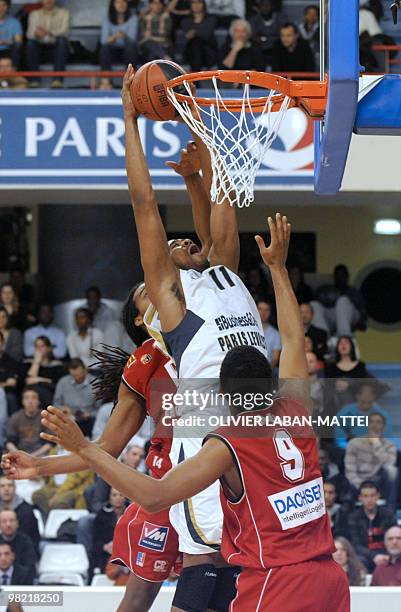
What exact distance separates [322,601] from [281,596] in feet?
0.46

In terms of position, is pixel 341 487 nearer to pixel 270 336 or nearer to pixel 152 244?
pixel 270 336

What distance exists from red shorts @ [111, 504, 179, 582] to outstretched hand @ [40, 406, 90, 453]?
56.8 inches

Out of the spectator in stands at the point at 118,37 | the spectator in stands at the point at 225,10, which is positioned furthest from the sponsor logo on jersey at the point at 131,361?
the spectator in stands at the point at 225,10

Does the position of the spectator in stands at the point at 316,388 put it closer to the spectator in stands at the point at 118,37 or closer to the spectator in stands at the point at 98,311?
the spectator in stands at the point at 98,311

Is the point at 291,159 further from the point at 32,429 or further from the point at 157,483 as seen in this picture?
the point at 157,483

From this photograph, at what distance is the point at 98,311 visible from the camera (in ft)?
36.5

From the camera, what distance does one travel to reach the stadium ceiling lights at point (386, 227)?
13.8m

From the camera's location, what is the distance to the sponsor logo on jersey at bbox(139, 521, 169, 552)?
15.7 feet

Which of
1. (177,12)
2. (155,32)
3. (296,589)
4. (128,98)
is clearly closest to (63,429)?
(296,589)

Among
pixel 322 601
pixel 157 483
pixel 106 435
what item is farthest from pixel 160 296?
pixel 322 601

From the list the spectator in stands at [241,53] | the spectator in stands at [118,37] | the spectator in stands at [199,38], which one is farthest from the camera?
the spectator in stands at [118,37]

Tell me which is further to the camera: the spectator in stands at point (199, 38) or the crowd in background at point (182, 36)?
the spectator in stands at point (199, 38)

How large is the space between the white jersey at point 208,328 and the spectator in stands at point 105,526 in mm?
3791

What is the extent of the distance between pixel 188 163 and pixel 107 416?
4.78 metres
